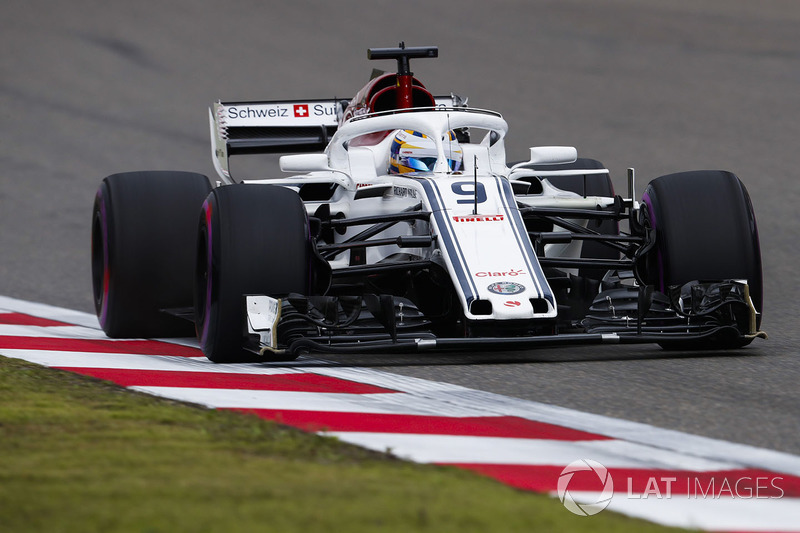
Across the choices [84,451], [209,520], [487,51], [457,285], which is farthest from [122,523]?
[487,51]

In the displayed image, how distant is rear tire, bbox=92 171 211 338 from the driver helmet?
52.7 inches

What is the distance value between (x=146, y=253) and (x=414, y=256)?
1.94 metres

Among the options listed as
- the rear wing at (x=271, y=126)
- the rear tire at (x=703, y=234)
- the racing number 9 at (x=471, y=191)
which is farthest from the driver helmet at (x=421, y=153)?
the rear wing at (x=271, y=126)

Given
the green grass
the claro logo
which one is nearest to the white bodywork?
the claro logo

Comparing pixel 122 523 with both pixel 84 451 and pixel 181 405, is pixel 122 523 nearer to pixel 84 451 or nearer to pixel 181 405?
pixel 84 451

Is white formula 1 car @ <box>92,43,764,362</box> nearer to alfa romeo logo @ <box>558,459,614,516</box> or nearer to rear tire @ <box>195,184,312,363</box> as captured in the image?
rear tire @ <box>195,184,312,363</box>

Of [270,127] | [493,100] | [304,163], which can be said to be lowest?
[304,163]

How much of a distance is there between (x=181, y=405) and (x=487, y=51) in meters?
20.7

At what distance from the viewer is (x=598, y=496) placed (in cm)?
376

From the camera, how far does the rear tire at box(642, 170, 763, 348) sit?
24.1ft

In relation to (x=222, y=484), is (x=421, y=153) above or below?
above

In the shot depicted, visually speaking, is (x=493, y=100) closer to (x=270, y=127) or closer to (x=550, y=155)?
(x=270, y=127)

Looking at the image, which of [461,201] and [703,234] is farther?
[703,234]

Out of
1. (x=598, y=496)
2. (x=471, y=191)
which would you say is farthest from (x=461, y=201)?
(x=598, y=496)
